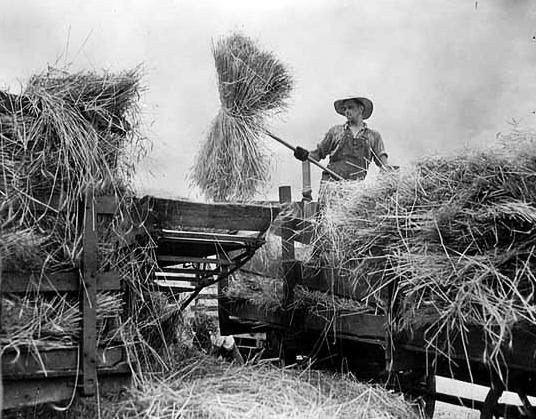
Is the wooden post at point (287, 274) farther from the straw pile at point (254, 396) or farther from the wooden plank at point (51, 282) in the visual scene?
the wooden plank at point (51, 282)

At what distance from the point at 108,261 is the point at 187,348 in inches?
87.2

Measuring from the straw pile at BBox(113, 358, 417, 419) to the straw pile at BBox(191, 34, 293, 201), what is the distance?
155 cm

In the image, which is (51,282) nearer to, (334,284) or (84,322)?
(84,322)

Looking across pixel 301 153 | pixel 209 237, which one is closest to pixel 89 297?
pixel 209 237

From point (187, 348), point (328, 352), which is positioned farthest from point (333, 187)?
point (187, 348)

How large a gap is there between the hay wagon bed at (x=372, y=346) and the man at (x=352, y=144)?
154cm

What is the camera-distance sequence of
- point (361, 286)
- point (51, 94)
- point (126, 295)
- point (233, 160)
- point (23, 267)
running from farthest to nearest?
point (233, 160)
point (361, 286)
point (126, 295)
point (51, 94)
point (23, 267)

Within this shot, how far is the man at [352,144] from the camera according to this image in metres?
7.00

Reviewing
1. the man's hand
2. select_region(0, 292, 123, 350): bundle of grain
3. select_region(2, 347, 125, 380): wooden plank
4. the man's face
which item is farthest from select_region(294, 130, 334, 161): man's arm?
select_region(2, 347, 125, 380): wooden plank

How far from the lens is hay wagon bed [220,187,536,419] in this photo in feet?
11.8

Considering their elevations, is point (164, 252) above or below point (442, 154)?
below

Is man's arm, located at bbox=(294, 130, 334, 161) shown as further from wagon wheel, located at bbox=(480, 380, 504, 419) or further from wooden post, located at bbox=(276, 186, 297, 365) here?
wagon wheel, located at bbox=(480, 380, 504, 419)

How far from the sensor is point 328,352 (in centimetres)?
576

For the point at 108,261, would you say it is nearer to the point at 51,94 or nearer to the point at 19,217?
the point at 19,217
